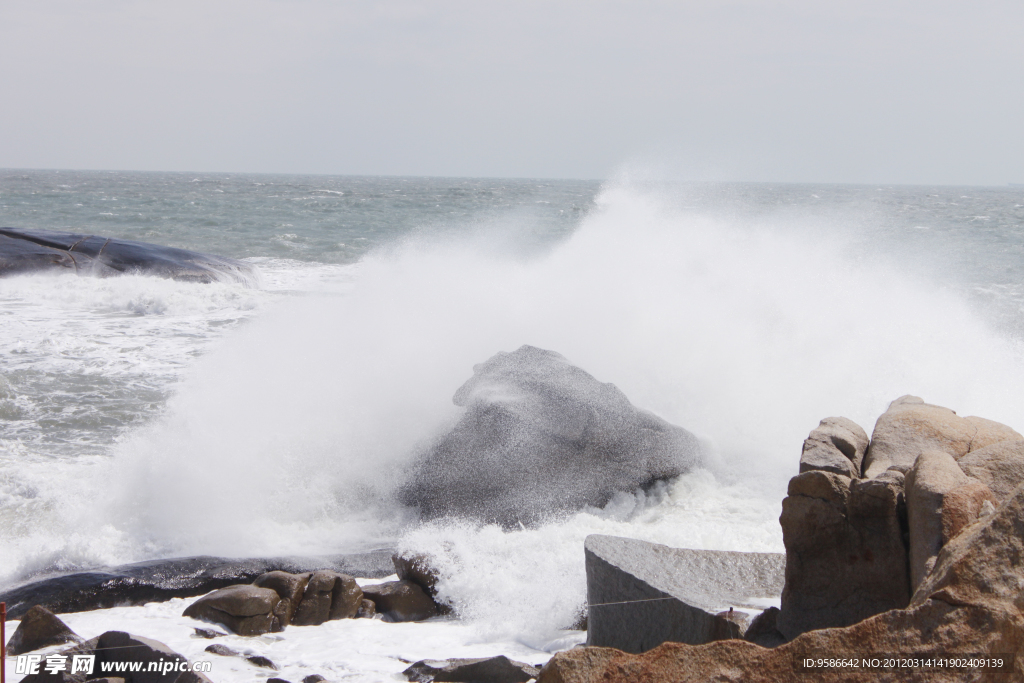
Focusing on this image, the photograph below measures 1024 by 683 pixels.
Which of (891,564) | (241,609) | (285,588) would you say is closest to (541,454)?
(285,588)

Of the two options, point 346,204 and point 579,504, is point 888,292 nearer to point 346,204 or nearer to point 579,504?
point 579,504

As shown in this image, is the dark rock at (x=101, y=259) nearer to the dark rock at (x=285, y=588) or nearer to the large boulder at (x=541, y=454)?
the large boulder at (x=541, y=454)

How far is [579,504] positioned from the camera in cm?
583

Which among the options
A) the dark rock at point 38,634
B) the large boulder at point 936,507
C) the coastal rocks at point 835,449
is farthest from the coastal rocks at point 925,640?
the dark rock at point 38,634

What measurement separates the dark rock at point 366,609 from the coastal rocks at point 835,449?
2.41 meters

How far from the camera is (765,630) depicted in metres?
3.09

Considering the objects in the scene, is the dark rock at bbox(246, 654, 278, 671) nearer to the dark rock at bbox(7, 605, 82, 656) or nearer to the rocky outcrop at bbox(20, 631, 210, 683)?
the rocky outcrop at bbox(20, 631, 210, 683)

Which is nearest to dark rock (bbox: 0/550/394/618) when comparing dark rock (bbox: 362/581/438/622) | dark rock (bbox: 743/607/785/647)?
dark rock (bbox: 362/581/438/622)

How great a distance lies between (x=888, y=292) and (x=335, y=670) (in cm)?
1005

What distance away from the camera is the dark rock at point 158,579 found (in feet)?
14.9

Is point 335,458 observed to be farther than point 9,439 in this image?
No

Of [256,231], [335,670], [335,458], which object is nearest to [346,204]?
[256,231]

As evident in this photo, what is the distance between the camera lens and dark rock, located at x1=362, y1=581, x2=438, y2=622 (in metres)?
4.50

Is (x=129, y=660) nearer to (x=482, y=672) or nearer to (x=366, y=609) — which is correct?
(x=366, y=609)
